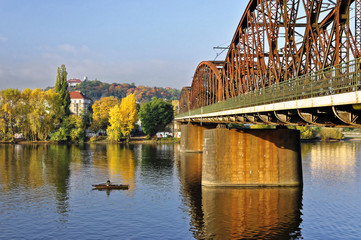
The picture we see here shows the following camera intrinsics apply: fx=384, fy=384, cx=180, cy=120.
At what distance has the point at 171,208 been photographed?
1602 inches

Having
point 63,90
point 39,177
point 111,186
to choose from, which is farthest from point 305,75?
point 63,90

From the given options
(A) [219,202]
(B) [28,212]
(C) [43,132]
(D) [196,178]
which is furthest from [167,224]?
(C) [43,132]

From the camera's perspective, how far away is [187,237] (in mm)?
31750

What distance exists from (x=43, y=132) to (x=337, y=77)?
13579 centimetres

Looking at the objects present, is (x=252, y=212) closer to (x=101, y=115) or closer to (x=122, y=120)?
(x=122, y=120)

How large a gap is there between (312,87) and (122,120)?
12519 centimetres

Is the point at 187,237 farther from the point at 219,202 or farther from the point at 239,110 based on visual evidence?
the point at 239,110

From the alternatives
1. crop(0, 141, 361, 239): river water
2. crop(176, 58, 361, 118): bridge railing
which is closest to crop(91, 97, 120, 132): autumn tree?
crop(0, 141, 361, 239): river water

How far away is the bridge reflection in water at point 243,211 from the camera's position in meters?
32.7

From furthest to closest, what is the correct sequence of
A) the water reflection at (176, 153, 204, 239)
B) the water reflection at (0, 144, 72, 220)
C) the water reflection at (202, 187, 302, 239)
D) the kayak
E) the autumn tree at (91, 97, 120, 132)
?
1. the autumn tree at (91, 97, 120, 132)
2. the kayak
3. the water reflection at (0, 144, 72, 220)
4. the water reflection at (176, 153, 204, 239)
5. the water reflection at (202, 187, 302, 239)

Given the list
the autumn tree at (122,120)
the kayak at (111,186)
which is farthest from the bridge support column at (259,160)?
the autumn tree at (122,120)

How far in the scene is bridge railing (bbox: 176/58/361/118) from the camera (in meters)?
20.6

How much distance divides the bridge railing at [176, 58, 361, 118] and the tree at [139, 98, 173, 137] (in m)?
108

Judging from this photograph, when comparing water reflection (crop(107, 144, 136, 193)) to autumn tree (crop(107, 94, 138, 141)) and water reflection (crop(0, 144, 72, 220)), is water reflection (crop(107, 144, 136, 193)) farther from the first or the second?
autumn tree (crop(107, 94, 138, 141))
